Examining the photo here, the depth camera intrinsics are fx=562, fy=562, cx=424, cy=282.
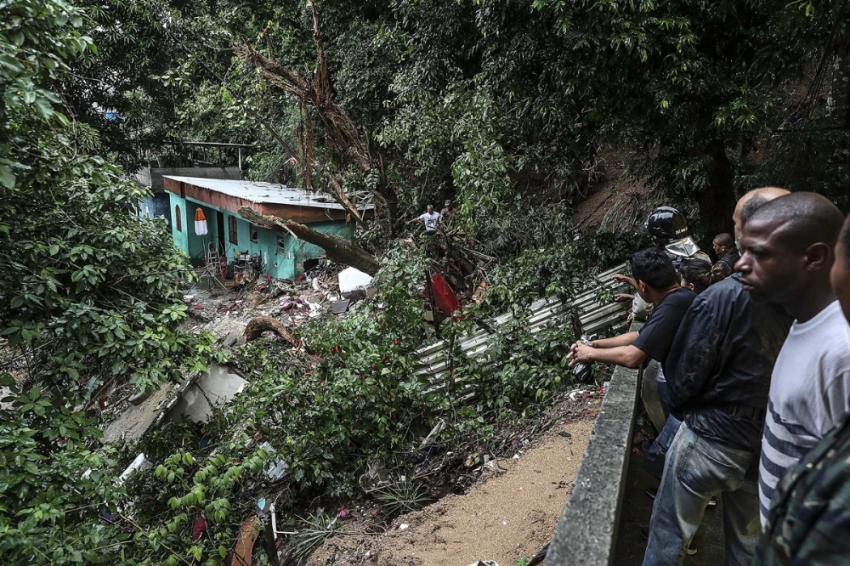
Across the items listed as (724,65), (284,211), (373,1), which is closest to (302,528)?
(724,65)

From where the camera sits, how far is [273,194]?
15.5 meters

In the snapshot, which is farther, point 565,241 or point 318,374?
point 565,241

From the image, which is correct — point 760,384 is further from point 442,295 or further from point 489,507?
point 442,295

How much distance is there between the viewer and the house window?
19.4m

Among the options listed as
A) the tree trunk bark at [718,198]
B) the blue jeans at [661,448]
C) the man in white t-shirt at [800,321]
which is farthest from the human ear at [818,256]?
the tree trunk bark at [718,198]

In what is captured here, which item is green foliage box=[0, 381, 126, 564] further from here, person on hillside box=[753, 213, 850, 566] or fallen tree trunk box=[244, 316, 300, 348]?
fallen tree trunk box=[244, 316, 300, 348]

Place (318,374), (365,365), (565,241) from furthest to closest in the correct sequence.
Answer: (565,241), (318,374), (365,365)

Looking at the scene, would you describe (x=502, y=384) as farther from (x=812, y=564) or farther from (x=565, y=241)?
(x=812, y=564)

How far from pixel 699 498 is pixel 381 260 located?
5.31 m

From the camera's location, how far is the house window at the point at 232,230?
762 inches

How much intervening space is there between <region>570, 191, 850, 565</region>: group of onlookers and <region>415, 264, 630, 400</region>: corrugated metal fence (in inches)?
119

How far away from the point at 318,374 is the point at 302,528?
155 centimetres

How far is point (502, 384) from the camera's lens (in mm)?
5930

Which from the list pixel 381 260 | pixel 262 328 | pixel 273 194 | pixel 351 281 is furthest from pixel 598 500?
pixel 273 194
